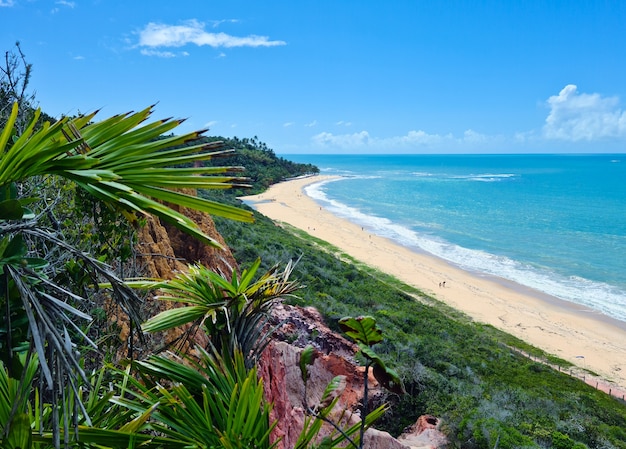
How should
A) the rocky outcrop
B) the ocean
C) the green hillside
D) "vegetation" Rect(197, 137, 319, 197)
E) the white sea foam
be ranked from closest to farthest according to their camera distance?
the rocky outcrop
the green hillside
the white sea foam
the ocean
"vegetation" Rect(197, 137, 319, 197)

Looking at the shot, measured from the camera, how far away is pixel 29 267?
1535 mm

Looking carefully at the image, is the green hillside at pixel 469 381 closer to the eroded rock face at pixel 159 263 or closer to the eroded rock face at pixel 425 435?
the eroded rock face at pixel 425 435

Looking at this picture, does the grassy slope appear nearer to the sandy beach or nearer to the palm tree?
the palm tree

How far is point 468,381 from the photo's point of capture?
11008 mm

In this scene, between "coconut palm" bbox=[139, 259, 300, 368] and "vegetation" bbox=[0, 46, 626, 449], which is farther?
"coconut palm" bbox=[139, 259, 300, 368]

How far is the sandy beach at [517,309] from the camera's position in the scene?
61.5ft

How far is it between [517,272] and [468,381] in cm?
2298

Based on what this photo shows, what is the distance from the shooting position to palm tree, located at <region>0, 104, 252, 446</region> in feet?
4.40

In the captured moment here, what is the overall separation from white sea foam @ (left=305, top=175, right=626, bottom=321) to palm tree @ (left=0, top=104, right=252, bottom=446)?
27.0 m

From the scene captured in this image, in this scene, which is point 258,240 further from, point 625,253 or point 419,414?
point 625,253

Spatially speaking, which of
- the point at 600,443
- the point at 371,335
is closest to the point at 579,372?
the point at 600,443

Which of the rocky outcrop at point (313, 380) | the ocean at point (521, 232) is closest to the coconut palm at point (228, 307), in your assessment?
the rocky outcrop at point (313, 380)

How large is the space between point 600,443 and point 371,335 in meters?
9.60

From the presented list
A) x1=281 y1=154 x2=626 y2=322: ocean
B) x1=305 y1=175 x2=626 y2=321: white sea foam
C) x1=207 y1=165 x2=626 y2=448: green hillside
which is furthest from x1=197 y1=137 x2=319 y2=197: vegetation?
A: x1=207 y1=165 x2=626 y2=448: green hillside
